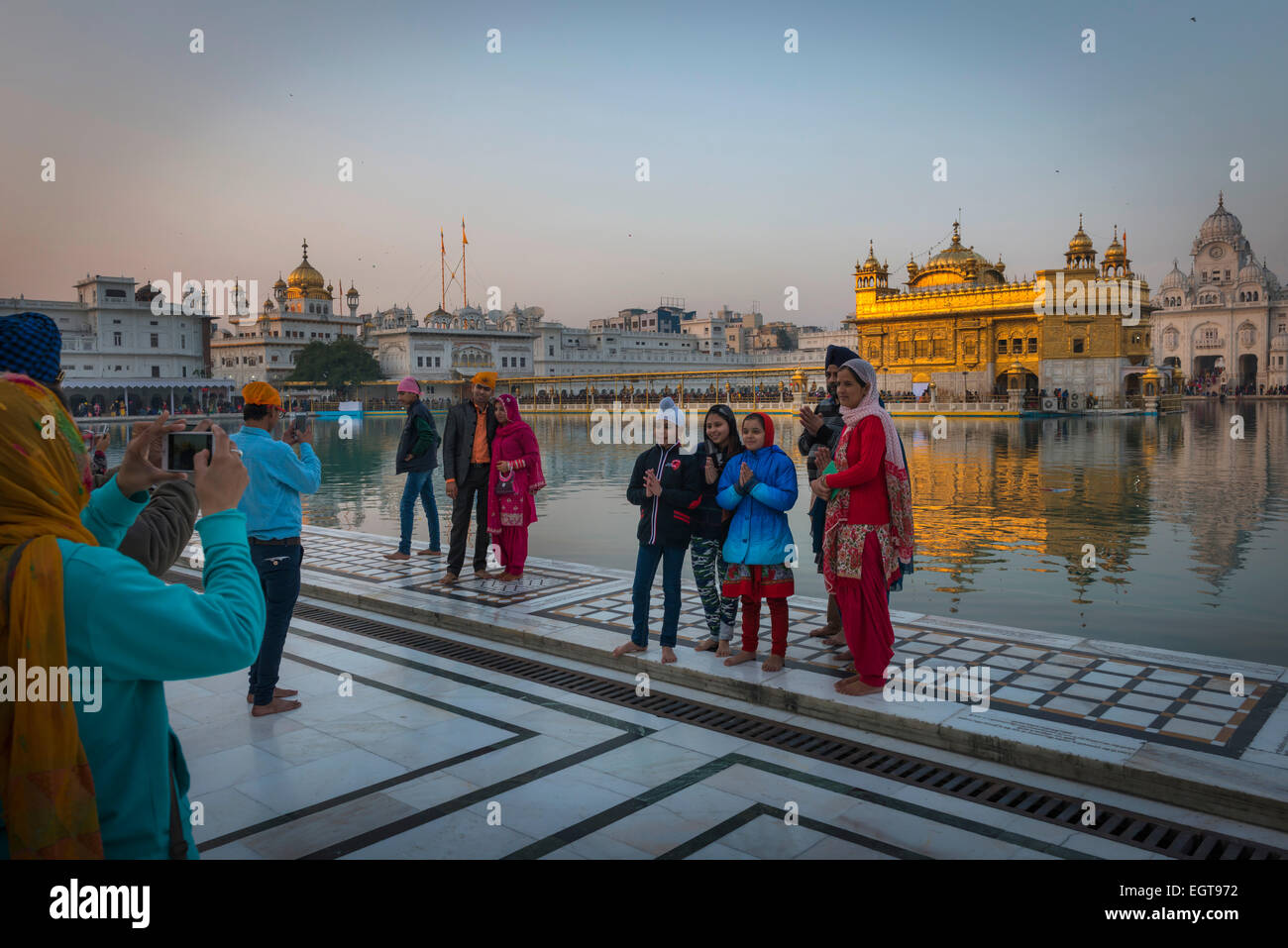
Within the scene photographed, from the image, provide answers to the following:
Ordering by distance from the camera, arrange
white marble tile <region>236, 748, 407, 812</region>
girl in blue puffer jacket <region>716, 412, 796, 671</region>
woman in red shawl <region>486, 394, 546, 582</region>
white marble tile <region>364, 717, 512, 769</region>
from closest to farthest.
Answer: white marble tile <region>236, 748, 407, 812</region> → white marble tile <region>364, 717, 512, 769</region> → girl in blue puffer jacket <region>716, 412, 796, 671</region> → woman in red shawl <region>486, 394, 546, 582</region>

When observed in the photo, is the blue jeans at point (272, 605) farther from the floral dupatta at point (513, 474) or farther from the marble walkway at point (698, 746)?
the floral dupatta at point (513, 474)

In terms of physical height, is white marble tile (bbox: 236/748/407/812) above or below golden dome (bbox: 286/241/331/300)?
below

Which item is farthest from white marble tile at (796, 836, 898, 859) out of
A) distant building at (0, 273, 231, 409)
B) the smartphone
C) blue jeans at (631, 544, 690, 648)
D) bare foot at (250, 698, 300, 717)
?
distant building at (0, 273, 231, 409)

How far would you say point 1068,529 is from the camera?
10.7 metres

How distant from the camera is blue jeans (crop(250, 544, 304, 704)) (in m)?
4.79

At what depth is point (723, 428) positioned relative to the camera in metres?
5.45

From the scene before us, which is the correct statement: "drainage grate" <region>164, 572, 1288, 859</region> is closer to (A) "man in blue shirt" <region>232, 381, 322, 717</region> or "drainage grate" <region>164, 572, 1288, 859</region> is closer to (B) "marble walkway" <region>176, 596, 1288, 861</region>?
(B) "marble walkway" <region>176, 596, 1288, 861</region>

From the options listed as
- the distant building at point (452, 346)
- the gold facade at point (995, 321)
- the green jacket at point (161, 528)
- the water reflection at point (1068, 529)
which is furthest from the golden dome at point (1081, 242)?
the green jacket at point (161, 528)

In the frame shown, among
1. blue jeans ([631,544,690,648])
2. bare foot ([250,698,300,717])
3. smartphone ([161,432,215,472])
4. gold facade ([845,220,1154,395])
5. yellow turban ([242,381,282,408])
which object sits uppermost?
gold facade ([845,220,1154,395])

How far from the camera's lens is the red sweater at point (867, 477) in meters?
4.80

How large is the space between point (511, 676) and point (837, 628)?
210 cm

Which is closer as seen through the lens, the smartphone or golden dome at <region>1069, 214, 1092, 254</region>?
the smartphone

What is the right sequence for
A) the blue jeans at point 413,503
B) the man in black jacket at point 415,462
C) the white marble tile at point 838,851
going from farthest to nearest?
the blue jeans at point 413,503 → the man in black jacket at point 415,462 → the white marble tile at point 838,851
